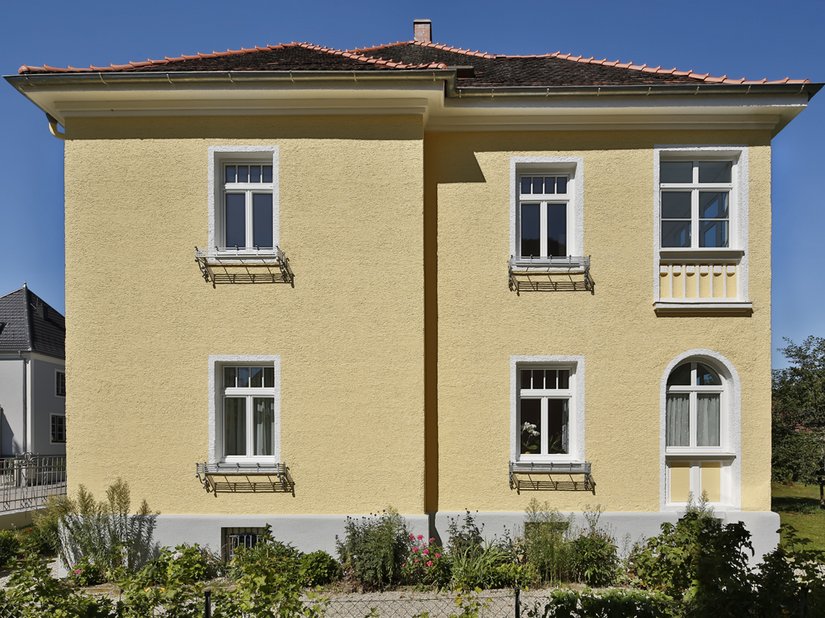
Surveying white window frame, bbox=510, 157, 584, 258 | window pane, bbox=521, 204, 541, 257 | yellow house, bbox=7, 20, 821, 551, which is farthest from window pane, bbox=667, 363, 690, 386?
window pane, bbox=521, 204, 541, 257

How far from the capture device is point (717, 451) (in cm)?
898

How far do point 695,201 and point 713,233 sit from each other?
0.69m

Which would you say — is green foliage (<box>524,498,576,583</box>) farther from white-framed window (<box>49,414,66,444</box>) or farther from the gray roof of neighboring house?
white-framed window (<box>49,414,66,444</box>)

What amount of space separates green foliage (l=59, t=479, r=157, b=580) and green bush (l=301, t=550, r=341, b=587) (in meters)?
2.55

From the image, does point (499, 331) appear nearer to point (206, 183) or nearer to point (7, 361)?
point (206, 183)

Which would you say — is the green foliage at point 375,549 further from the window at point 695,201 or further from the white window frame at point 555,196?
the window at point 695,201

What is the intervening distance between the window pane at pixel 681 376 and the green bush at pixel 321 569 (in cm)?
606

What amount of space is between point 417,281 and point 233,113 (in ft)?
12.8

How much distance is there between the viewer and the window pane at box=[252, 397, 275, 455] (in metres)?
8.77

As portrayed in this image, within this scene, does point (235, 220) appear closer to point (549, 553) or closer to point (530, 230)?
point (530, 230)

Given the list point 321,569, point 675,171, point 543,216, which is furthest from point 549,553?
point 675,171

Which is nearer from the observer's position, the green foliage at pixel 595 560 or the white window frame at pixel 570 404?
the green foliage at pixel 595 560

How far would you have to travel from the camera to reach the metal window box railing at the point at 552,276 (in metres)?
9.02

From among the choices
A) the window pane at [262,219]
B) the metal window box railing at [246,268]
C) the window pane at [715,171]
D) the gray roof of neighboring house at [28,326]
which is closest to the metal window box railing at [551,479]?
the metal window box railing at [246,268]
